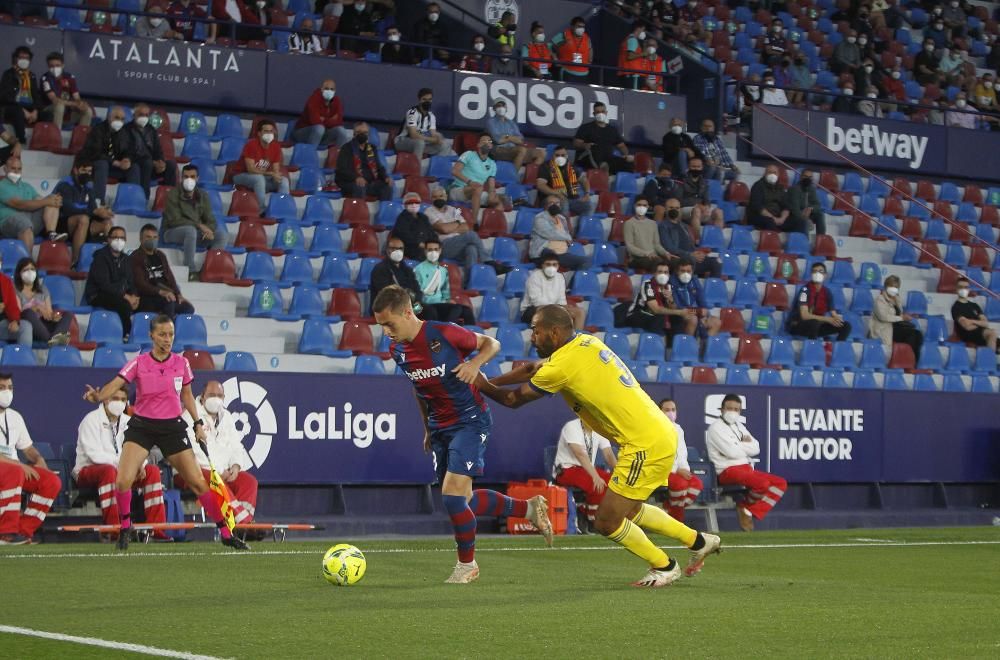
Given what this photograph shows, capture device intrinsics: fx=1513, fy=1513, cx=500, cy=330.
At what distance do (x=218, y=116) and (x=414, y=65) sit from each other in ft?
11.9

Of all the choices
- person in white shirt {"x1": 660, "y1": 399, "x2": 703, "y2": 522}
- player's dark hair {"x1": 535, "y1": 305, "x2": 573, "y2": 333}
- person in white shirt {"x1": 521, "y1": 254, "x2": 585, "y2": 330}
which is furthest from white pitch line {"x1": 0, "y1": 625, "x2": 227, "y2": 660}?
person in white shirt {"x1": 521, "y1": 254, "x2": 585, "y2": 330}

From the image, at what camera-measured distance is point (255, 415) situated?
653 inches

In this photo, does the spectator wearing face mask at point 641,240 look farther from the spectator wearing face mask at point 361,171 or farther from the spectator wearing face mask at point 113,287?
the spectator wearing face mask at point 113,287

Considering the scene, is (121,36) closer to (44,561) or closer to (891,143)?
(44,561)

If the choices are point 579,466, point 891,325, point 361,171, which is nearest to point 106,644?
point 579,466

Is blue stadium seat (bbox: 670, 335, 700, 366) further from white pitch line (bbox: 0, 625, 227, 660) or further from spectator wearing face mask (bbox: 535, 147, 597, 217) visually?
white pitch line (bbox: 0, 625, 227, 660)

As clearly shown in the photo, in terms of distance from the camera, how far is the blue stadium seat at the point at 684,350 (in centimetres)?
2083

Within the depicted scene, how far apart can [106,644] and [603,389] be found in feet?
12.7

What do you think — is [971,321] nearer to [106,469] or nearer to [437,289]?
[437,289]

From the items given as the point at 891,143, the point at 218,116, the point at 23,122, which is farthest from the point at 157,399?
the point at 891,143

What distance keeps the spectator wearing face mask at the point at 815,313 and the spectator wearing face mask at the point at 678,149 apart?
3376 millimetres

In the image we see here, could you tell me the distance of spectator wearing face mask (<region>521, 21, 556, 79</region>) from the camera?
25875 millimetres

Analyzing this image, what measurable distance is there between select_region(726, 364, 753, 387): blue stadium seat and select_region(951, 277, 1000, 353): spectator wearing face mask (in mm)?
5227

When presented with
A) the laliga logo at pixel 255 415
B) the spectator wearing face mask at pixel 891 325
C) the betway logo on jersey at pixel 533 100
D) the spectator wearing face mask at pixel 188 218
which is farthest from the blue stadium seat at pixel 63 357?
the spectator wearing face mask at pixel 891 325
